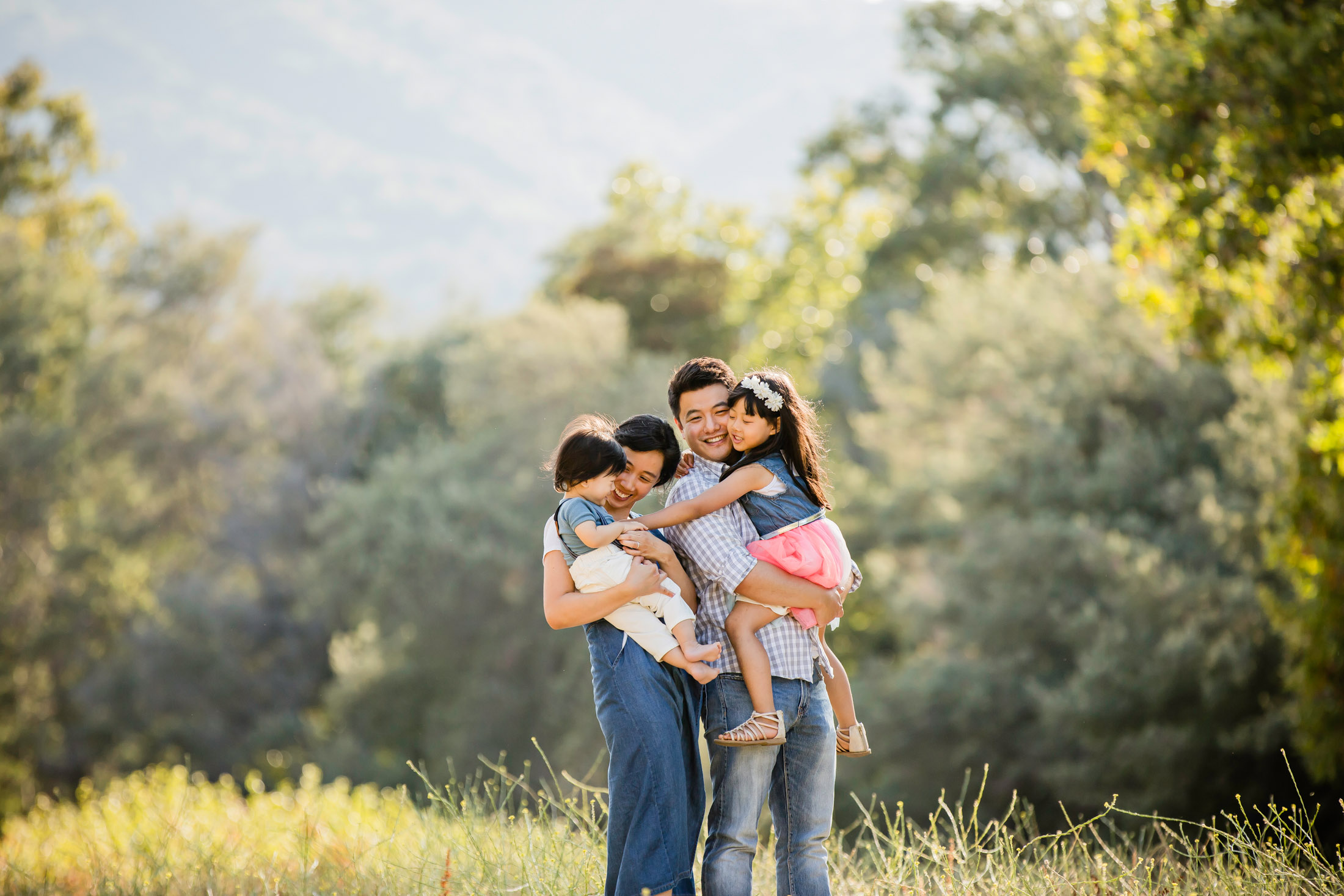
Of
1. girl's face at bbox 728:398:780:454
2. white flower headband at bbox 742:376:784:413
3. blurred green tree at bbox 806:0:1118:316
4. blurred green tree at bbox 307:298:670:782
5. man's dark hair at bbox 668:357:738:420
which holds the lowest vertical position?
blurred green tree at bbox 307:298:670:782

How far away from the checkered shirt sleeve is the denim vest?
0.03 meters

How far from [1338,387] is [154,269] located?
32.7 m

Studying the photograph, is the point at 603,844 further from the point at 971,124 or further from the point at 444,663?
the point at 971,124

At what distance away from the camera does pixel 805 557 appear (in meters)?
2.92

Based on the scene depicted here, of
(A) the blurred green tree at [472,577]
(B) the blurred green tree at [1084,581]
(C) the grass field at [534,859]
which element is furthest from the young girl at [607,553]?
(A) the blurred green tree at [472,577]

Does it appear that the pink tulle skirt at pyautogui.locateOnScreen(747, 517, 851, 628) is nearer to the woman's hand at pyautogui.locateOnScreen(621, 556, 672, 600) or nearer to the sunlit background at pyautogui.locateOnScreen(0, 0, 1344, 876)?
the woman's hand at pyautogui.locateOnScreen(621, 556, 672, 600)

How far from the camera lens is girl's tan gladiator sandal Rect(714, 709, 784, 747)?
2748mm

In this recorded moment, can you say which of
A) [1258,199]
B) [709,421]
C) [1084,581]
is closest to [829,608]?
[709,421]

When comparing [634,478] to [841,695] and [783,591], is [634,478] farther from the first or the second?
[841,695]

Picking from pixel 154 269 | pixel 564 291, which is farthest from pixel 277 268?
pixel 564 291

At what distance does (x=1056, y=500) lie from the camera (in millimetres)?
12500

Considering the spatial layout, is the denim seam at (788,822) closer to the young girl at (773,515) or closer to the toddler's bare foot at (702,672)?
the young girl at (773,515)

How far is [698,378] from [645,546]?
56 centimetres

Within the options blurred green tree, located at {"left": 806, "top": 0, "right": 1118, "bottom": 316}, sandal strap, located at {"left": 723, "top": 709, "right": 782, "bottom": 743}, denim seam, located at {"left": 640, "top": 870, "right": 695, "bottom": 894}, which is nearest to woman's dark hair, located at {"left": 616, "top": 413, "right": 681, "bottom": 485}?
sandal strap, located at {"left": 723, "top": 709, "right": 782, "bottom": 743}
